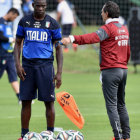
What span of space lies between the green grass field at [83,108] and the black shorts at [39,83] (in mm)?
997

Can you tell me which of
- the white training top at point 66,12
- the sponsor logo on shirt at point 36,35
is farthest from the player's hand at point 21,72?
the white training top at point 66,12

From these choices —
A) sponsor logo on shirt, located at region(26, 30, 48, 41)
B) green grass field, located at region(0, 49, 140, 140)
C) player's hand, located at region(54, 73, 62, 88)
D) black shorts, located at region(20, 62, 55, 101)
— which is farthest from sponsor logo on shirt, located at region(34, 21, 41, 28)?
green grass field, located at region(0, 49, 140, 140)

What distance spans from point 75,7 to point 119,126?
20.8 meters

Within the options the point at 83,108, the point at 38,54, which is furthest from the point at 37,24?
the point at 83,108

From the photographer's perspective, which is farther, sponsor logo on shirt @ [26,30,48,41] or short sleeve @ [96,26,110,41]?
sponsor logo on shirt @ [26,30,48,41]

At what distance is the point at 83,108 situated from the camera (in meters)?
12.7

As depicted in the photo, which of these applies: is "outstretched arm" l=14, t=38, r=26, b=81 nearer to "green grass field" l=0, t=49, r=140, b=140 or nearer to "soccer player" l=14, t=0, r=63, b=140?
"soccer player" l=14, t=0, r=63, b=140

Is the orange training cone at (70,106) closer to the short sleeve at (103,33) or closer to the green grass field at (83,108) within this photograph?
the green grass field at (83,108)

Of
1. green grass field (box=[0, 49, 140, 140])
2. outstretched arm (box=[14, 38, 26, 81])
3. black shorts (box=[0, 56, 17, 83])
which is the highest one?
outstretched arm (box=[14, 38, 26, 81])

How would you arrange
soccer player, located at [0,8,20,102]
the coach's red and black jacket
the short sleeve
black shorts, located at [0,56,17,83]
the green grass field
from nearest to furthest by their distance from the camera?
the short sleeve → the coach's red and black jacket → the green grass field → soccer player, located at [0,8,20,102] → black shorts, located at [0,56,17,83]

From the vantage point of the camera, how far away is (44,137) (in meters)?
7.88

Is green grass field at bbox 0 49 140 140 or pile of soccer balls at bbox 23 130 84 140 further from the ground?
pile of soccer balls at bbox 23 130 84 140

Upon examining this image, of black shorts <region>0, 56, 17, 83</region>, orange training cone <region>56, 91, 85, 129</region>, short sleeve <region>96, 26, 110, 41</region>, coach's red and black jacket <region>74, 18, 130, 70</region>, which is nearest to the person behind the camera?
short sleeve <region>96, 26, 110, 41</region>

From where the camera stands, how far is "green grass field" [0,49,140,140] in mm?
9758
